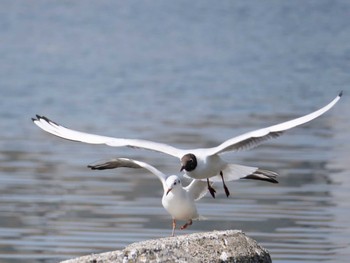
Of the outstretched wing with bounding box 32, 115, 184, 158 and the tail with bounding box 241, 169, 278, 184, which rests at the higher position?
the outstretched wing with bounding box 32, 115, 184, 158

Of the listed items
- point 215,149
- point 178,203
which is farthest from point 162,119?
point 178,203

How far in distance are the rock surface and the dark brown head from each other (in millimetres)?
1337

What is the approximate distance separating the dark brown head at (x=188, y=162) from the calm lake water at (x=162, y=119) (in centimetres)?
221

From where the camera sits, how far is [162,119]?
2323 cm

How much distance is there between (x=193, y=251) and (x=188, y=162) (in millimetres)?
1650

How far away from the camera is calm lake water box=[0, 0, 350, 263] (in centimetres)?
1398

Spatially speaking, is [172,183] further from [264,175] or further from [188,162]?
[264,175]

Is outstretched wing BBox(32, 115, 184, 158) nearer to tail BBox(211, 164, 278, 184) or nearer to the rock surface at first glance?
tail BBox(211, 164, 278, 184)

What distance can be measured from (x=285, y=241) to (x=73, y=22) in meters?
36.8

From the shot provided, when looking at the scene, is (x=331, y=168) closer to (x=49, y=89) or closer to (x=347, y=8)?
(x=49, y=89)

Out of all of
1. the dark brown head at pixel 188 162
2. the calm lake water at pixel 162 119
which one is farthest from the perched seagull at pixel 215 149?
the calm lake water at pixel 162 119

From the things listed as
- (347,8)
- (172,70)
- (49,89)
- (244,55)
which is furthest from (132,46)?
(347,8)

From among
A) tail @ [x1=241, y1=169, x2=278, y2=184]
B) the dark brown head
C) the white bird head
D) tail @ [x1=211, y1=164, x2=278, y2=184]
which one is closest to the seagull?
the white bird head

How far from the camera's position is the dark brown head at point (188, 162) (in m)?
10.8
